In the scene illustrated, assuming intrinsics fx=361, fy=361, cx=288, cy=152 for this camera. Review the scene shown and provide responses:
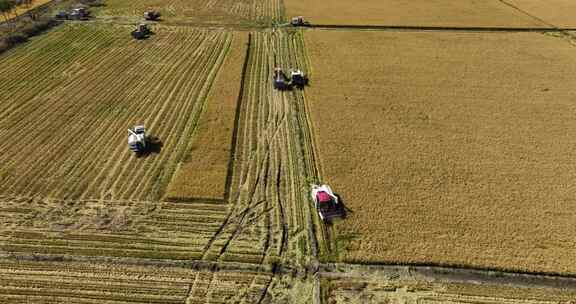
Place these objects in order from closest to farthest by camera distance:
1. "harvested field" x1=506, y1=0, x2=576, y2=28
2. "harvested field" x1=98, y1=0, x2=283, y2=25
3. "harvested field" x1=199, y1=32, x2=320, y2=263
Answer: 1. "harvested field" x1=199, y1=32, x2=320, y2=263
2. "harvested field" x1=98, y1=0, x2=283, y2=25
3. "harvested field" x1=506, y1=0, x2=576, y2=28

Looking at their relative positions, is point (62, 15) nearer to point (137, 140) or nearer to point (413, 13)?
point (137, 140)

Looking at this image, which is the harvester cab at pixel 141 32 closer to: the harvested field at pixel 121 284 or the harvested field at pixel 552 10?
the harvested field at pixel 121 284

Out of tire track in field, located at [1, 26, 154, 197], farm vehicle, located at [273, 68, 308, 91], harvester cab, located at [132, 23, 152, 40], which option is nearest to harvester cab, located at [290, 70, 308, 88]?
farm vehicle, located at [273, 68, 308, 91]

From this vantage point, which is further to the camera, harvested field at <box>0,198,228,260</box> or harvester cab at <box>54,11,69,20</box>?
harvester cab at <box>54,11,69,20</box>

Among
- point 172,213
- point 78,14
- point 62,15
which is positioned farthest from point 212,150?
point 62,15

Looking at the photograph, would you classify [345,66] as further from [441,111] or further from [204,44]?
[204,44]

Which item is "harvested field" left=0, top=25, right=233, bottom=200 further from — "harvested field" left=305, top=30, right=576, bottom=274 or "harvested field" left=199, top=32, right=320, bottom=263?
"harvested field" left=305, top=30, right=576, bottom=274
